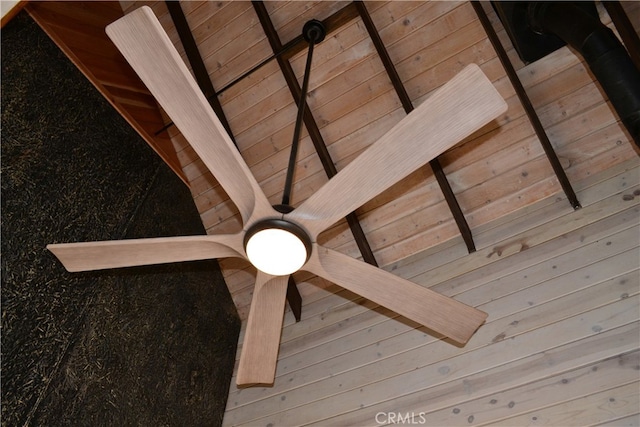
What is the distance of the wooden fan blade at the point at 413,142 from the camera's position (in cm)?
164

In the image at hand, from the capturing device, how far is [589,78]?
3.08m

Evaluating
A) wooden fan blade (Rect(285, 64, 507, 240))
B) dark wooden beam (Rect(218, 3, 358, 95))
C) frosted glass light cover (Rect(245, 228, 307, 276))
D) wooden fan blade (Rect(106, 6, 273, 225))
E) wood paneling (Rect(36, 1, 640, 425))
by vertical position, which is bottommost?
wood paneling (Rect(36, 1, 640, 425))

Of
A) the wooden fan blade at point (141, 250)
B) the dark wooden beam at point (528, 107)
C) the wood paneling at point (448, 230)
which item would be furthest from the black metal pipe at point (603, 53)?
the wooden fan blade at point (141, 250)

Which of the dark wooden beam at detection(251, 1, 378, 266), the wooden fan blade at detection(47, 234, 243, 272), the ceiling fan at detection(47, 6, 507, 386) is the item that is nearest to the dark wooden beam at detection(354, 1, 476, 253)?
the dark wooden beam at detection(251, 1, 378, 266)

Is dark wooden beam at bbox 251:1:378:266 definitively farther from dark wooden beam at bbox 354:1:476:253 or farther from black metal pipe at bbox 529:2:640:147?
black metal pipe at bbox 529:2:640:147

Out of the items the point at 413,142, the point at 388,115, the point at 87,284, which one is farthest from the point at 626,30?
the point at 87,284

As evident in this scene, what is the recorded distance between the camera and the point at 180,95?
1.75 metres

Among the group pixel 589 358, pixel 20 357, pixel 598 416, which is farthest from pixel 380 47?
pixel 20 357

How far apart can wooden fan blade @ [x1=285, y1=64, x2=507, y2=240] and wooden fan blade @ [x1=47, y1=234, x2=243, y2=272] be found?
0.32m

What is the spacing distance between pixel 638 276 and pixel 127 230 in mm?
2502

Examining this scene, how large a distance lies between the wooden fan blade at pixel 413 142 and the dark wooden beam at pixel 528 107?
1385 mm

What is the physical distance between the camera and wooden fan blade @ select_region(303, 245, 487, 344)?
2.11 metres

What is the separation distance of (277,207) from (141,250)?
525 mm

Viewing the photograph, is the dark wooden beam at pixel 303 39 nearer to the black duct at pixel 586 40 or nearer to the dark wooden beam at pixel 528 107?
the dark wooden beam at pixel 528 107
